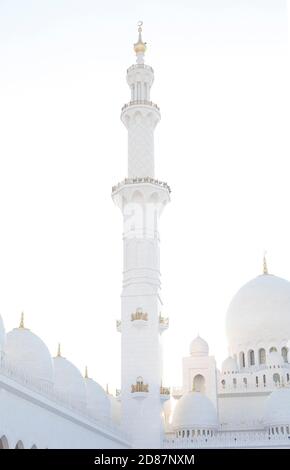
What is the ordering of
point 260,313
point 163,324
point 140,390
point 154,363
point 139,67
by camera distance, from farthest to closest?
point 260,313, point 139,67, point 163,324, point 154,363, point 140,390

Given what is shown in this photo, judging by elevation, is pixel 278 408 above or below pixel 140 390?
below

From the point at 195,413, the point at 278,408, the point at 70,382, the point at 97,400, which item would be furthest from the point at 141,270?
the point at 278,408

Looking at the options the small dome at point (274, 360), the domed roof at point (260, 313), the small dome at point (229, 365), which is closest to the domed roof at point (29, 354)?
the small dome at point (229, 365)

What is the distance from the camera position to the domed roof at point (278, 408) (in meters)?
29.9

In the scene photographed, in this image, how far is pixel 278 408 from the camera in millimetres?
30172

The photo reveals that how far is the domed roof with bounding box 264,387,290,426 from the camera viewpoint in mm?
29938

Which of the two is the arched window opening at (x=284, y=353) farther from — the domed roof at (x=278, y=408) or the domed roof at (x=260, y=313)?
the domed roof at (x=278, y=408)

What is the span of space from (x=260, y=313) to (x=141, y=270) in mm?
8246

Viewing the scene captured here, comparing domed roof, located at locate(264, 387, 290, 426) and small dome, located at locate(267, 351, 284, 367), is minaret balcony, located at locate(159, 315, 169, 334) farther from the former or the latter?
small dome, located at locate(267, 351, 284, 367)

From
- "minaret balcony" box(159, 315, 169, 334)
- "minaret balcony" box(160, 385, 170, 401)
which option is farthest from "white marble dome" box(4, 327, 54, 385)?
"minaret balcony" box(159, 315, 169, 334)

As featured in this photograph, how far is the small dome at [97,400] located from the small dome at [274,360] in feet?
26.7

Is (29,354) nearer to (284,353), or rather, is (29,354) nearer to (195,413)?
(195,413)

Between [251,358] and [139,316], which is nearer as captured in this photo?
[139,316]
